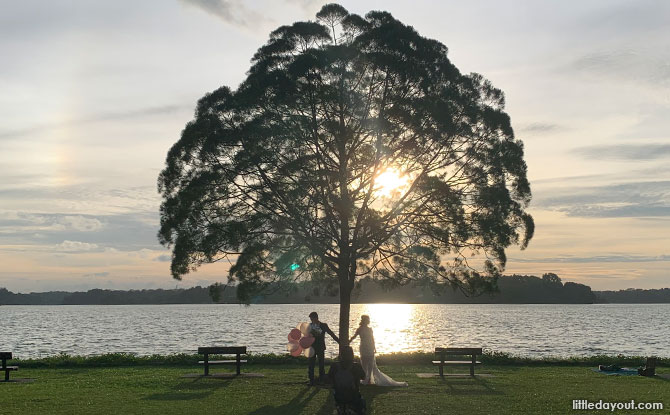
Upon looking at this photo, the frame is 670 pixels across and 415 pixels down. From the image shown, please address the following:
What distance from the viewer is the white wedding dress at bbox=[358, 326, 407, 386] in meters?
22.3

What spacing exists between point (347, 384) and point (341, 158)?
13.6 meters

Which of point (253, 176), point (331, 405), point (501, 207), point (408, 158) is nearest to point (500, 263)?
point (501, 207)

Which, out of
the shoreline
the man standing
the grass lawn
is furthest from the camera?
the shoreline

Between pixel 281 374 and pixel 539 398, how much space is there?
9.74 meters

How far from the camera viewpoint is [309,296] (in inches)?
1222

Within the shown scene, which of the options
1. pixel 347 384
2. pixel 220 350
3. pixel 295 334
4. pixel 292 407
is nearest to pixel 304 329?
pixel 295 334

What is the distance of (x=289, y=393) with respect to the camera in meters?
20.8

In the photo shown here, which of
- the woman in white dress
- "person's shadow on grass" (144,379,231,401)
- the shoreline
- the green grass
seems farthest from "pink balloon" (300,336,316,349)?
the shoreline

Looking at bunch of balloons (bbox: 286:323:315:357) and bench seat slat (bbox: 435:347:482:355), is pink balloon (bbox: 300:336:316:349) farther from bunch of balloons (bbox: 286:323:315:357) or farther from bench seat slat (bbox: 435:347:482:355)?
bench seat slat (bbox: 435:347:482:355)

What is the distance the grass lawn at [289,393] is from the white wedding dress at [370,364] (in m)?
0.56

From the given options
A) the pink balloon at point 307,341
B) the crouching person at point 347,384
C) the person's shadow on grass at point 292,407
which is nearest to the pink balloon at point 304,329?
the pink balloon at point 307,341

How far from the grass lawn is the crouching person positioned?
12.2 feet

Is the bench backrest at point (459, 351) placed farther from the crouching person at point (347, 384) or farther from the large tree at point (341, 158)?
the crouching person at point (347, 384)

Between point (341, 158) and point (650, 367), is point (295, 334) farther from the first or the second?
point (650, 367)
